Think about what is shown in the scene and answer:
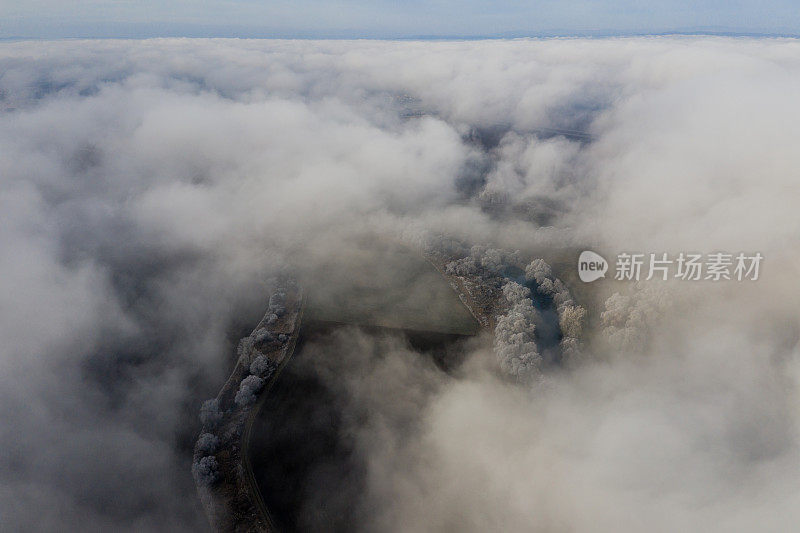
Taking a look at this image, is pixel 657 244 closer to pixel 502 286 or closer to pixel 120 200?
pixel 502 286

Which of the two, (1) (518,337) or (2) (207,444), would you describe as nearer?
(2) (207,444)

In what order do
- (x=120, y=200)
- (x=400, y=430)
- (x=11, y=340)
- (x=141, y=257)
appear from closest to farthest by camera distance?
(x=400, y=430) → (x=11, y=340) → (x=141, y=257) → (x=120, y=200)

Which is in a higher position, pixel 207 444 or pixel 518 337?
pixel 518 337

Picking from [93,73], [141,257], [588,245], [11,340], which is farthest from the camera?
[93,73]

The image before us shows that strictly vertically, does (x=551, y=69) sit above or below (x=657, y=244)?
above

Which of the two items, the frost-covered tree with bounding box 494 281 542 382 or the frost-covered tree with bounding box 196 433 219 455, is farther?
the frost-covered tree with bounding box 494 281 542 382

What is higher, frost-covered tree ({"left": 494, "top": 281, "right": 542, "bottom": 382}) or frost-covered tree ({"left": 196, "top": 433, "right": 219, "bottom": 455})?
frost-covered tree ({"left": 494, "top": 281, "right": 542, "bottom": 382})

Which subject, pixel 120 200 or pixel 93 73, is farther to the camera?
pixel 93 73

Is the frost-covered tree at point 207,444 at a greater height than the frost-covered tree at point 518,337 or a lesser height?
lesser

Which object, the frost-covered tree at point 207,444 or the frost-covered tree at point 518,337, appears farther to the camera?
the frost-covered tree at point 518,337

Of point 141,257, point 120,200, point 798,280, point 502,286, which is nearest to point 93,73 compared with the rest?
point 120,200

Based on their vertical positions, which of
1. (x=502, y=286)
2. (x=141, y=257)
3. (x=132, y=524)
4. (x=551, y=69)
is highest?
(x=551, y=69)
